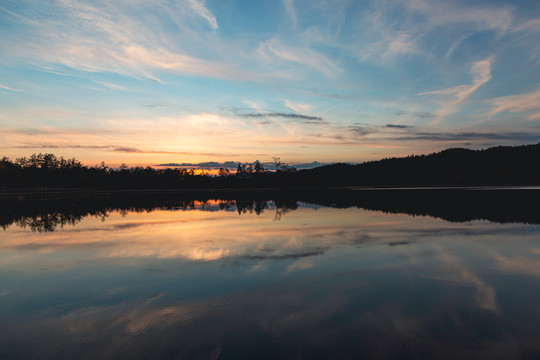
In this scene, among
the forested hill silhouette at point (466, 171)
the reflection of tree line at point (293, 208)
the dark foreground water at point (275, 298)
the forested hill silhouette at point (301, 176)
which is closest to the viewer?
the dark foreground water at point (275, 298)

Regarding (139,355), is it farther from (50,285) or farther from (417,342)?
(50,285)

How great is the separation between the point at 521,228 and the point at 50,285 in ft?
81.2

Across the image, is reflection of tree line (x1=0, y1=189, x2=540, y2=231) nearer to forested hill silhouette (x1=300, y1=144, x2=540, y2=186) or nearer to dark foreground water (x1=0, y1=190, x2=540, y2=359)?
dark foreground water (x1=0, y1=190, x2=540, y2=359)

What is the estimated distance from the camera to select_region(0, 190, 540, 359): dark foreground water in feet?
21.8

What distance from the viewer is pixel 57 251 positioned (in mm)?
16453

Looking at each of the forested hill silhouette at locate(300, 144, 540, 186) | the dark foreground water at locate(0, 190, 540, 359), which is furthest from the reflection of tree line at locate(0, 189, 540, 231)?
the forested hill silhouette at locate(300, 144, 540, 186)

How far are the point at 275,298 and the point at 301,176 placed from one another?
16787 centimetres

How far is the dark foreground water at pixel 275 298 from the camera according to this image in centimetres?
664

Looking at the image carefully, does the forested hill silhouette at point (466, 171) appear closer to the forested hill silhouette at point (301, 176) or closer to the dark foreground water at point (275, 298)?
the forested hill silhouette at point (301, 176)

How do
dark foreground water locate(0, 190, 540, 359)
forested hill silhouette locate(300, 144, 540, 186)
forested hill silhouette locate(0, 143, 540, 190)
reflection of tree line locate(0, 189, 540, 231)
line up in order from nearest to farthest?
dark foreground water locate(0, 190, 540, 359)
reflection of tree line locate(0, 189, 540, 231)
forested hill silhouette locate(0, 143, 540, 190)
forested hill silhouette locate(300, 144, 540, 186)

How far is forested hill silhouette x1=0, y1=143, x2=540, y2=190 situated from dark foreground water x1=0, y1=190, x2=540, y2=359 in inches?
4748

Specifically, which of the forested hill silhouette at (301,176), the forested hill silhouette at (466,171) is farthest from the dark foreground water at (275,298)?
the forested hill silhouette at (466,171)

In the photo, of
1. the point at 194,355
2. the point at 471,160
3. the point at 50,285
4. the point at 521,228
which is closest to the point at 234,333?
the point at 194,355

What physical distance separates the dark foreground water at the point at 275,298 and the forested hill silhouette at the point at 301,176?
4748 inches
